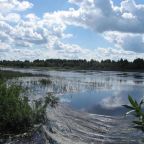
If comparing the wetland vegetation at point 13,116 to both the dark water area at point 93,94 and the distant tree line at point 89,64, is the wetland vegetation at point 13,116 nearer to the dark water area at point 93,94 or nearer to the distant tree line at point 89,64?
the dark water area at point 93,94

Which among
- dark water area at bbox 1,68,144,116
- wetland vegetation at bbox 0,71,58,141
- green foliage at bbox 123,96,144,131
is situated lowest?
dark water area at bbox 1,68,144,116

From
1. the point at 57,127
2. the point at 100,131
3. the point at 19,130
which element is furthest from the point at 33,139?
the point at 100,131

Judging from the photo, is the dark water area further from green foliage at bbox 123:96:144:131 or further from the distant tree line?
the distant tree line

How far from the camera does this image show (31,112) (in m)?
10.6

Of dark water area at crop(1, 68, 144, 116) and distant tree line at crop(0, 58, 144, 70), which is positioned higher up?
distant tree line at crop(0, 58, 144, 70)

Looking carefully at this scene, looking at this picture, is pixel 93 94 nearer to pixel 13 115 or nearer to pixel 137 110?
→ pixel 13 115

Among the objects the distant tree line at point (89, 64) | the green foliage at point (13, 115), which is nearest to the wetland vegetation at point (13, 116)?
the green foliage at point (13, 115)

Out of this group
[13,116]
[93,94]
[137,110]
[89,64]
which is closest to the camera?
[137,110]

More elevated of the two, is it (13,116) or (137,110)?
(137,110)

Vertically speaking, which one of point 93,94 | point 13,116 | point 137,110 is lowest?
point 93,94

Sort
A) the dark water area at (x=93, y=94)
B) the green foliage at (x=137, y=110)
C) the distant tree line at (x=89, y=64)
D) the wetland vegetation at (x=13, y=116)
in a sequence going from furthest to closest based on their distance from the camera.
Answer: the distant tree line at (x=89, y=64) < the dark water area at (x=93, y=94) < the wetland vegetation at (x=13, y=116) < the green foliage at (x=137, y=110)

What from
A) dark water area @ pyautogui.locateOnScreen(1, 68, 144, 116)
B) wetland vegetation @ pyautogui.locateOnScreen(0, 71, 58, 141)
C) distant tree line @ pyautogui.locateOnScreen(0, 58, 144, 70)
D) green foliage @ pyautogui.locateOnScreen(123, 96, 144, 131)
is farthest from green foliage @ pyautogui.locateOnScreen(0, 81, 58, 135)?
distant tree line @ pyautogui.locateOnScreen(0, 58, 144, 70)

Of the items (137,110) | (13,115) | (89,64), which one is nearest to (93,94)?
(13,115)

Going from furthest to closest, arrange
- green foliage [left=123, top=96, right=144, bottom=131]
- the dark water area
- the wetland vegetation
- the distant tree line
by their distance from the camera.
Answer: the distant tree line, the dark water area, the wetland vegetation, green foliage [left=123, top=96, right=144, bottom=131]
